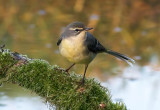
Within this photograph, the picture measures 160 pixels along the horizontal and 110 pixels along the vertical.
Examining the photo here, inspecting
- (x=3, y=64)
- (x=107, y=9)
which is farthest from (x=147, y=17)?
(x=3, y=64)

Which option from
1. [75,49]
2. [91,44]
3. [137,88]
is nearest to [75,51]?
[75,49]

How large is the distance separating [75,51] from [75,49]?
0.8 inches

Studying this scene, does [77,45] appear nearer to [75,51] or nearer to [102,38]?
[75,51]

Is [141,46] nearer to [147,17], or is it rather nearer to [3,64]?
[147,17]

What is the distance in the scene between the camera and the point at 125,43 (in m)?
9.20

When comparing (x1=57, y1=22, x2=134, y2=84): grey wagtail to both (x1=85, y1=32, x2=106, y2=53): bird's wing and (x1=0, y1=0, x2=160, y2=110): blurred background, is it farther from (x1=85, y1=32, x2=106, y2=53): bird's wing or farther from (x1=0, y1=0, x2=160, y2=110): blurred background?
(x1=0, y1=0, x2=160, y2=110): blurred background

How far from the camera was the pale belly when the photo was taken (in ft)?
15.5

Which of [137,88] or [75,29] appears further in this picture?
[137,88]

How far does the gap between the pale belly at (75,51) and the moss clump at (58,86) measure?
0.27 meters

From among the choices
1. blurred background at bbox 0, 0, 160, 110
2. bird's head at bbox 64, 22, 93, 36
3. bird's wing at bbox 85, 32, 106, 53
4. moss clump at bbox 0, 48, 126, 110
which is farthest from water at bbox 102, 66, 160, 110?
moss clump at bbox 0, 48, 126, 110

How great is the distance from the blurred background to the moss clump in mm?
1912

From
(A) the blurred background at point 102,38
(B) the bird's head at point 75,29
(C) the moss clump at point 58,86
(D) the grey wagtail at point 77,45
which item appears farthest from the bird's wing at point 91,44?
(A) the blurred background at point 102,38

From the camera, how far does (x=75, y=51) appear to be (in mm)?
4734

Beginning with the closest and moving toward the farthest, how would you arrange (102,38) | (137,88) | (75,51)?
1. (75,51)
2. (137,88)
3. (102,38)
